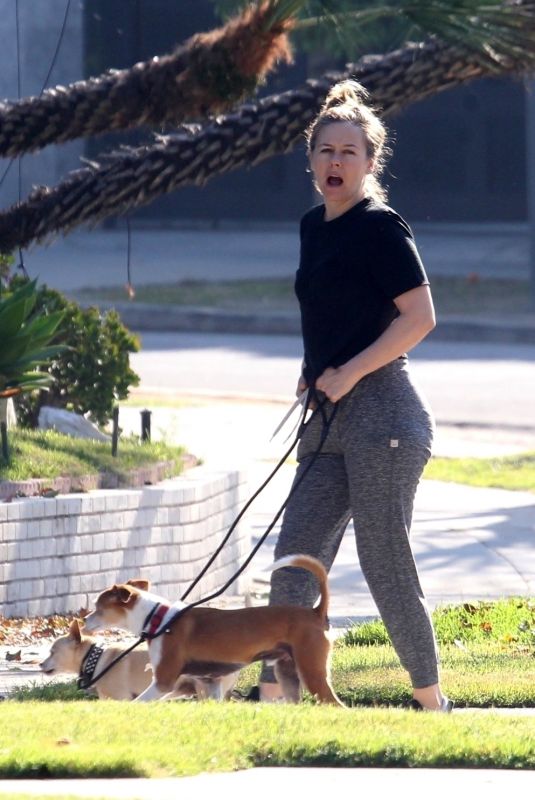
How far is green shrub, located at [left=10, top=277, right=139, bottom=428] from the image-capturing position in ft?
31.2

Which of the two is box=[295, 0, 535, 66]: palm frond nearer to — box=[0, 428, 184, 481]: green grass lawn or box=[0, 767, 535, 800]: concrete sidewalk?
box=[0, 428, 184, 481]: green grass lawn

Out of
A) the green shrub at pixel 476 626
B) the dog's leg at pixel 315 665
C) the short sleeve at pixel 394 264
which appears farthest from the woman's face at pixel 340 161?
the green shrub at pixel 476 626

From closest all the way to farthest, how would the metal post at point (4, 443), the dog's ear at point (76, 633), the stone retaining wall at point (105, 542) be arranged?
the dog's ear at point (76, 633)
the stone retaining wall at point (105, 542)
the metal post at point (4, 443)

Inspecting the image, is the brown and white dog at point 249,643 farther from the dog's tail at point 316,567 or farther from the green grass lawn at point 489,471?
the green grass lawn at point 489,471

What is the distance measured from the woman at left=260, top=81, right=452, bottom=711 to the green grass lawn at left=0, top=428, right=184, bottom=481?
108 inches

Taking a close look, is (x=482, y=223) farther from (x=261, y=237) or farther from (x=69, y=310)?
(x=69, y=310)

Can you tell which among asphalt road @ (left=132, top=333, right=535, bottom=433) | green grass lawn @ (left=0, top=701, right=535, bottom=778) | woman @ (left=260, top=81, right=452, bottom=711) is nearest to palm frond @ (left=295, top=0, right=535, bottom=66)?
woman @ (left=260, top=81, right=452, bottom=711)

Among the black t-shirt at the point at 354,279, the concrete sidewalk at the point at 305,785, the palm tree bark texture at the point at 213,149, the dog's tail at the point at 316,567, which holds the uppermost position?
the palm tree bark texture at the point at 213,149

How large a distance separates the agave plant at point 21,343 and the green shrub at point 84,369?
4.65 feet

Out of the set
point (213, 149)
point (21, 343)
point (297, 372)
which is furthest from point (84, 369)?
point (297, 372)

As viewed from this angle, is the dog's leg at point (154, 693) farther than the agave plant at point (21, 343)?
No

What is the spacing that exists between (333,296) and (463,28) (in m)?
2.69

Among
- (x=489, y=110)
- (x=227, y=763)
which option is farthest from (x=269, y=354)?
(x=489, y=110)

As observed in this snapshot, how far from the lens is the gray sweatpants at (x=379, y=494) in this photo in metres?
5.06
